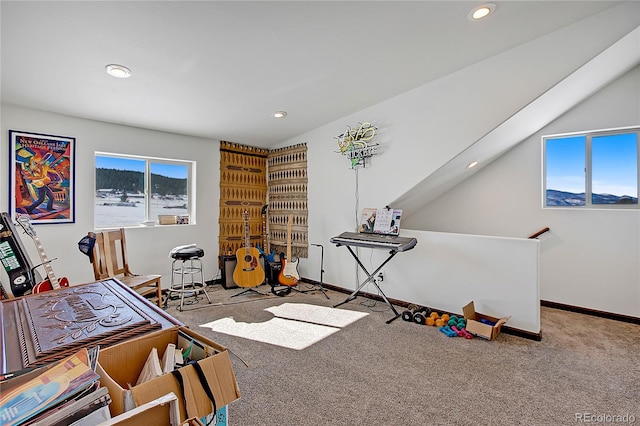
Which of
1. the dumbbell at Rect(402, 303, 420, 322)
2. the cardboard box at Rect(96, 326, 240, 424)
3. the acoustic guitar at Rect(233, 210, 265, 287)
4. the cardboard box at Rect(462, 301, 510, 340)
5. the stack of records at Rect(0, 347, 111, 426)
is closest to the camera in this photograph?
the stack of records at Rect(0, 347, 111, 426)

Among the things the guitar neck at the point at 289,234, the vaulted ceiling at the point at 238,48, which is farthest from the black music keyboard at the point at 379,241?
the vaulted ceiling at the point at 238,48

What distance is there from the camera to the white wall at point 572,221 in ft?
10.4

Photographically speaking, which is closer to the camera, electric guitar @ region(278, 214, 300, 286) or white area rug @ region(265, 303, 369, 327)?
white area rug @ region(265, 303, 369, 327)

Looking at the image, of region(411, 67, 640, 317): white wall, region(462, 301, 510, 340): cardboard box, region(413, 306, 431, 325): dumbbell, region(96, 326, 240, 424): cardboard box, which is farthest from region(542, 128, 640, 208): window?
region(96, 326, 240, 424): cardboard box

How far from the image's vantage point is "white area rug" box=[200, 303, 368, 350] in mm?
2729

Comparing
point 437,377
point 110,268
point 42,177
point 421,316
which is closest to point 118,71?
point 42,177

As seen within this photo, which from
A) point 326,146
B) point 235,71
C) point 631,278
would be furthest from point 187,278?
point 631,278

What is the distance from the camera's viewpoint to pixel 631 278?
318 centimetres

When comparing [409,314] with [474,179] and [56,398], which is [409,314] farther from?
[56,398]

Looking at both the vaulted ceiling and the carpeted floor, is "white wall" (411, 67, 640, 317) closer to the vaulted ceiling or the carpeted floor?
the carpeted floor

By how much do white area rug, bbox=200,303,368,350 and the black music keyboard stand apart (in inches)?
32.0

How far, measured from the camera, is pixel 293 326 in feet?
9.90

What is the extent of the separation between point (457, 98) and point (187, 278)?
4.19 meters

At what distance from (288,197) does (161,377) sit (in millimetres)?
4160
